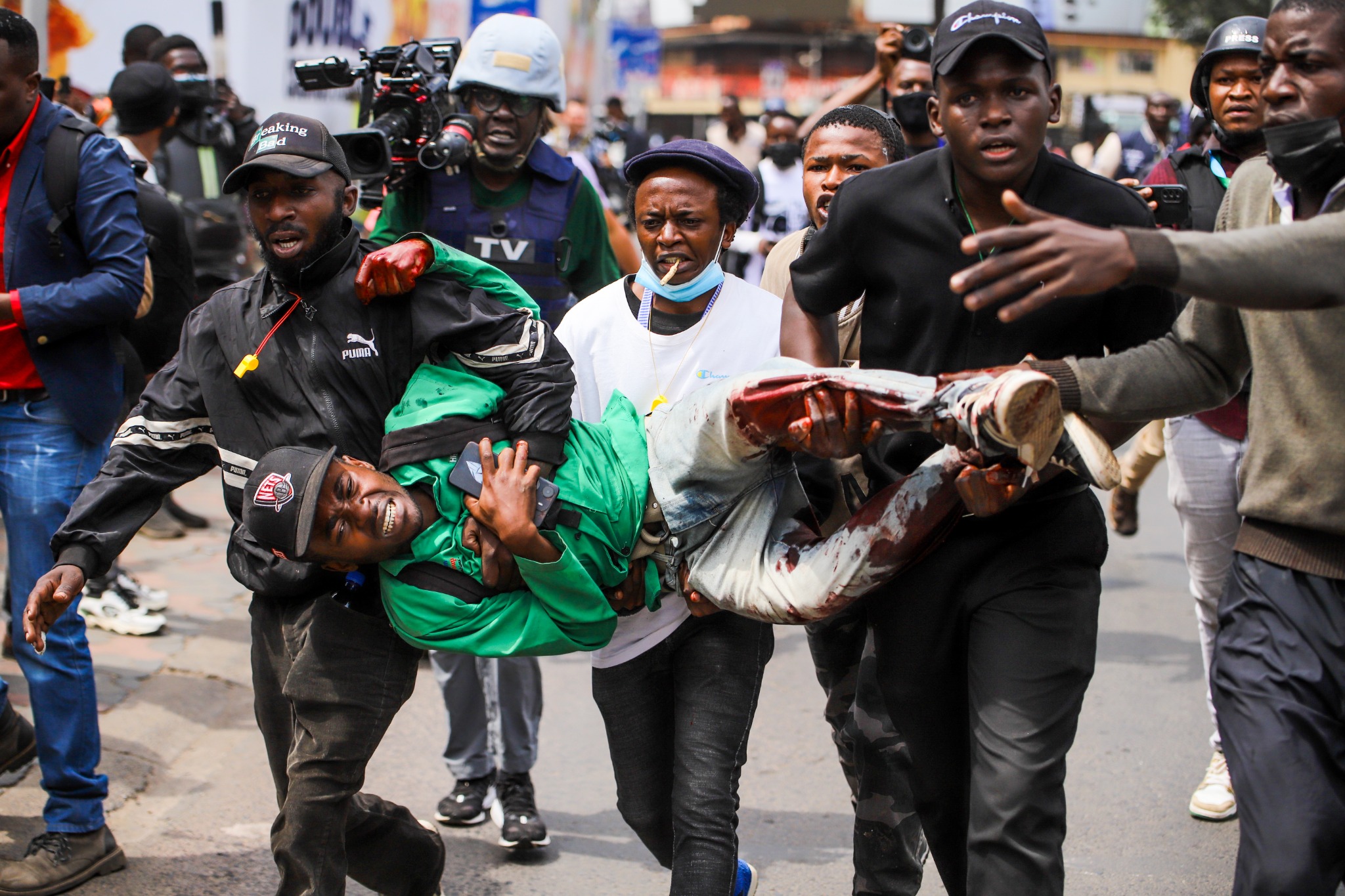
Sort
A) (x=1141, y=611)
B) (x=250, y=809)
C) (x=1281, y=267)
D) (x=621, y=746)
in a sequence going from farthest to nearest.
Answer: (x=1141, y=611) → (x=250, y=809) → (x=621, y=746) → (x=1281, y=267)

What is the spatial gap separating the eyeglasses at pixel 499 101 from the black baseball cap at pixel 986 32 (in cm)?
224

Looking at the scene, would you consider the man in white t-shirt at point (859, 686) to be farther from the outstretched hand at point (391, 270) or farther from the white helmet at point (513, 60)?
the white helmet at point (513, 60)

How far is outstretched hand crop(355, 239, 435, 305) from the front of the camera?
3197 mm

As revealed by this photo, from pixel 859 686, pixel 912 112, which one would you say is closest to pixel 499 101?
pixel 912 112

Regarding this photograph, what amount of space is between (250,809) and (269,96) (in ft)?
25.3

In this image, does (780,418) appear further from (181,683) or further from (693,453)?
(181,683)

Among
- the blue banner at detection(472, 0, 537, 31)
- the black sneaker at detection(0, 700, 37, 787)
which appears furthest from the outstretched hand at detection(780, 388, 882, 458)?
the blue banner at detection(472, 0, 537, 31)

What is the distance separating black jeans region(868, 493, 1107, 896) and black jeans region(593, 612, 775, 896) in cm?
38

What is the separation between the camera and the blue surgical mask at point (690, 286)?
11.9 ft

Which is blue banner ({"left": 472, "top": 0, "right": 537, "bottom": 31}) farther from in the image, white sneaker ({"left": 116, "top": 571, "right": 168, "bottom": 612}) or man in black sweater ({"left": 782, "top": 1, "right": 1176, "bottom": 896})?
man in black sweater ({"left": 782, "top": 1, "right": 1176, "bottom": 896})

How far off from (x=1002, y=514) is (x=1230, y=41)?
7.59 feet

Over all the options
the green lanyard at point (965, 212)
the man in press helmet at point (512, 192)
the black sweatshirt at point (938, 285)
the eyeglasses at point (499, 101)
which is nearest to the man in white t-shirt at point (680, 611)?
the black sweatshirt at point (938, 285)

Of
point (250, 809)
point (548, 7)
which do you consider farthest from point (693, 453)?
point (548, 7)

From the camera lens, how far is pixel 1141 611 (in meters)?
7.14
